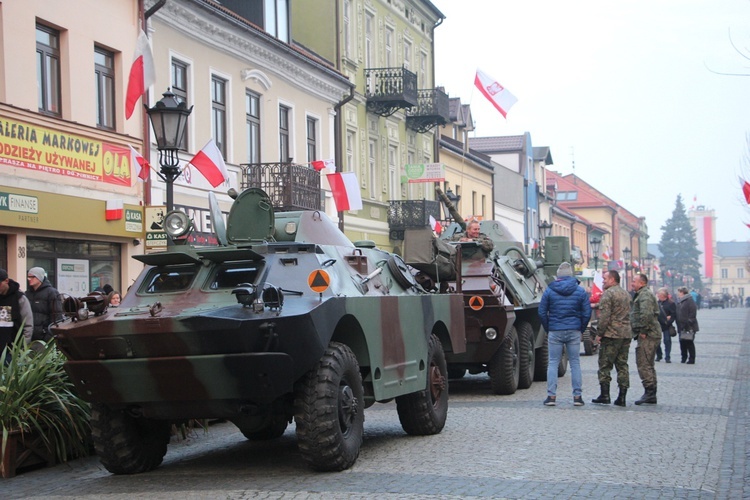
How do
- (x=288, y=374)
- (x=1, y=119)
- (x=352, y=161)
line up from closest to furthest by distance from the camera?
(x=288, y=374) < (x=1, y=119) < (x=352, y=161)

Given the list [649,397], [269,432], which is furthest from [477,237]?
[269,432]

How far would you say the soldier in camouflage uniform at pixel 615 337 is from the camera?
14664 millimetres

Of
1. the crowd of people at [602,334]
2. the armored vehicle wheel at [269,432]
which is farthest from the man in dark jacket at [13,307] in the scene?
the crowd of people at [602,334]

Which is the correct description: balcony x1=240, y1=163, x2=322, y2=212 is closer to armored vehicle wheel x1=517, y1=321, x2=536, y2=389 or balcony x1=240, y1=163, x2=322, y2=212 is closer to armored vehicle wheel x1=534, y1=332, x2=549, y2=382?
armored vehicle wheel x1=534, y1=332, x2=549, y2=382

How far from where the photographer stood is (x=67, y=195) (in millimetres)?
18562

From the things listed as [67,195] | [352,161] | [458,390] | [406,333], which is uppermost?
[352,161]

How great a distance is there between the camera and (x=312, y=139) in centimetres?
3062

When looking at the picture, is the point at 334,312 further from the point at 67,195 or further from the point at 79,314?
the point at 67,195

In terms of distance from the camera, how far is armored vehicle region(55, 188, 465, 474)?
873 cm

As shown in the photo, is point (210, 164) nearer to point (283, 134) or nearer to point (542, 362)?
point (542, 362)

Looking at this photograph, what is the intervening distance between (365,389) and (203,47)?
15369 millimetres

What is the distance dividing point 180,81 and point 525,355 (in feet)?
32.1

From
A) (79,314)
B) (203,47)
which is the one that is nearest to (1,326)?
(79,314)

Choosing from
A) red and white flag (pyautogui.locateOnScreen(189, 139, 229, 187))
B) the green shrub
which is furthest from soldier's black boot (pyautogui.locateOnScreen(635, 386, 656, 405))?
the green shrub
